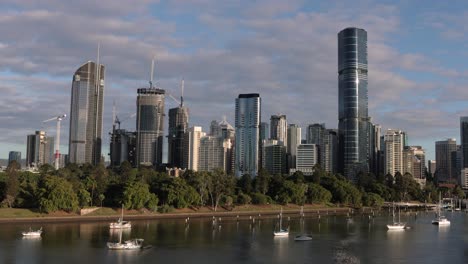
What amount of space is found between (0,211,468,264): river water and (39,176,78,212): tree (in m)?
8.08

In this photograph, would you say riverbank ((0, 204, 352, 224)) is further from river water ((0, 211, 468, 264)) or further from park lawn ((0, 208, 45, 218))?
river water ((0, 211, 468, 264))

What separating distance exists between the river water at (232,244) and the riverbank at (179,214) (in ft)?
21.5

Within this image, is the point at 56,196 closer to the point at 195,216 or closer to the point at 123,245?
the point at 195,216

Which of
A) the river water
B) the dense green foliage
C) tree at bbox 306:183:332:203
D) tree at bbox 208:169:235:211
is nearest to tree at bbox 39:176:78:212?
the dense green foliage

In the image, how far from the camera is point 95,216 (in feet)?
435

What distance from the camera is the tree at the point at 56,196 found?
12493cm

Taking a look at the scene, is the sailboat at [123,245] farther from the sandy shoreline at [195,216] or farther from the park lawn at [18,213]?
the park lawn at [18,213]

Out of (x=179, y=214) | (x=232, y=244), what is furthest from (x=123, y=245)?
(x=179, y=214)

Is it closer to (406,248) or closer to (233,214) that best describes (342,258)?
(406,248)

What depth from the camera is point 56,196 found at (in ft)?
411

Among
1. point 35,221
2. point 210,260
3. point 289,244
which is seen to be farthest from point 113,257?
point 35,221

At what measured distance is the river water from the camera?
7988cm

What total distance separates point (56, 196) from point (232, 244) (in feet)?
167

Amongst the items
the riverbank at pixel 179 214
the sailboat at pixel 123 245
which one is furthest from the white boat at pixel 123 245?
the riverbank at pixel 179 214
